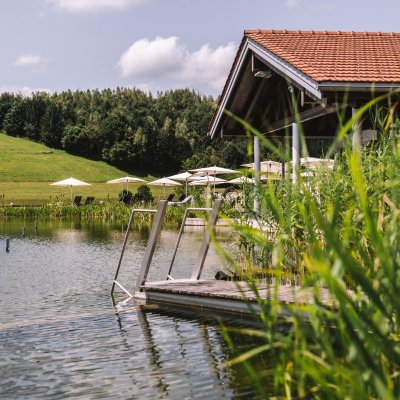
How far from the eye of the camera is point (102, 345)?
7219mm

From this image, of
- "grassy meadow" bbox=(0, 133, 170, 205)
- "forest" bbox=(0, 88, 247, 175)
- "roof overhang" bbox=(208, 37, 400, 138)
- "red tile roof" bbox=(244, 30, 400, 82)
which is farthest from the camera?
"forest" bbox=(0, 88, 247, 175)

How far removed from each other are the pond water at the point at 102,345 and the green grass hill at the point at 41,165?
57114 millimetres

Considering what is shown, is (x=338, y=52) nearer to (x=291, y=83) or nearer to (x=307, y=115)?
(x=307, y=115)

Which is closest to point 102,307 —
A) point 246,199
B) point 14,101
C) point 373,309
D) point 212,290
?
point 212,290

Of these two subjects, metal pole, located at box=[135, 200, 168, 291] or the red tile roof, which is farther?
the red tile roof

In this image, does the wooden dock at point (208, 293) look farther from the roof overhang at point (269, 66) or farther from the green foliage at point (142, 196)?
the green foliage at point (142, 196)

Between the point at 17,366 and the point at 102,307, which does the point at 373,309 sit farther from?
the point at 102,307

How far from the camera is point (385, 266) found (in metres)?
2.23

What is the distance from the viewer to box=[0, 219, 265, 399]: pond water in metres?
5.66

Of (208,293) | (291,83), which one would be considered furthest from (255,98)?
(208,293)

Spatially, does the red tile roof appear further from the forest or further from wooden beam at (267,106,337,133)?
the forest

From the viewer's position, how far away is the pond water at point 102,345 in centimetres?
566

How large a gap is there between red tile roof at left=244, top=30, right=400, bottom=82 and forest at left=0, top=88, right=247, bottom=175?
56.8 meters

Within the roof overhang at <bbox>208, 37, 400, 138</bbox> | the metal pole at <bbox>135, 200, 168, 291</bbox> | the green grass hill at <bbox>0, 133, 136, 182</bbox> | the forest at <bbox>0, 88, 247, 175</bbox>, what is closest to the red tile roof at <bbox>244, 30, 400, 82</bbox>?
the roof overhang at <bbox>208, 37, 400, 138</bbox>
